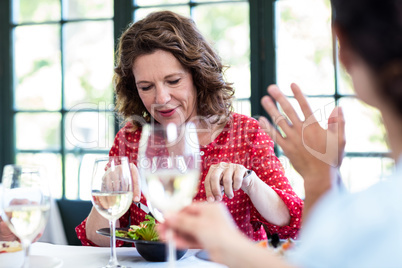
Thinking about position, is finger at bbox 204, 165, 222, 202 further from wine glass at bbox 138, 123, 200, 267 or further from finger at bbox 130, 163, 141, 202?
wine glass at bbox 138, 123, 200, 267

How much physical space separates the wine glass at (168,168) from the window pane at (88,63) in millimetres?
2415

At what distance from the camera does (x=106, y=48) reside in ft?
10.5

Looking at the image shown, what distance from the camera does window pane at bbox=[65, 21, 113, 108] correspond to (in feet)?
10.5

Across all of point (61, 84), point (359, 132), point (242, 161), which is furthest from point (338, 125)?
point (61, 84)

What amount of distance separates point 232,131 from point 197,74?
249 mm

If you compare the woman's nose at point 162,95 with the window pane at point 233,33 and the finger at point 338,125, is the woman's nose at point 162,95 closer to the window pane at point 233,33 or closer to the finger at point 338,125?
the finger at point 338,125

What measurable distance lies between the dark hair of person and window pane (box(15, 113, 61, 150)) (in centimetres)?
297

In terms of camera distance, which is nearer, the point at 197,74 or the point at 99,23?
the point at 197,74

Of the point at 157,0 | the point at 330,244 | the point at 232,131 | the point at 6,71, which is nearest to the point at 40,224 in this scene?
the point at 330,244

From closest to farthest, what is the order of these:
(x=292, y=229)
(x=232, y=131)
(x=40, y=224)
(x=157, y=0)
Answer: (x=40, y=224) < (x=292, y=229) < (x=232, y=131) < (x=157, y=0)

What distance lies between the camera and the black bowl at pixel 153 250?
1077 millimetres

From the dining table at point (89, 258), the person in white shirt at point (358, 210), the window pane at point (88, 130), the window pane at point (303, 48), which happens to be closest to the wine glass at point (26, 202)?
the dining table at point (89, 258)

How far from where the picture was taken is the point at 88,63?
3242mm

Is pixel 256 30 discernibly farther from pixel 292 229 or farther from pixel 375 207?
pixel 375 207
